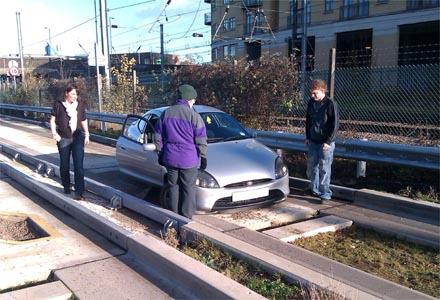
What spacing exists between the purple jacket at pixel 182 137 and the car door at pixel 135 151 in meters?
1.66

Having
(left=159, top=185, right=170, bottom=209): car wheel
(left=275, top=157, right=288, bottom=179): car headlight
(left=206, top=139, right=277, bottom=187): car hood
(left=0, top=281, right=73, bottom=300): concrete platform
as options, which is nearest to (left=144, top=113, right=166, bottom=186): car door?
(left=159, top=185, right=170, bottom=209): car wheel

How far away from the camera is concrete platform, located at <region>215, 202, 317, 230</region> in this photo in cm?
605

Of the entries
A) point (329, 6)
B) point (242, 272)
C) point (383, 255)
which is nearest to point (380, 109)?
point (383, 255)

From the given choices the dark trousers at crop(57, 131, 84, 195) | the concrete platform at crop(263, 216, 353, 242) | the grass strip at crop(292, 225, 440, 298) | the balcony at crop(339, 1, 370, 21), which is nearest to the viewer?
the grass strip at crop(292, 225, 440, 298)

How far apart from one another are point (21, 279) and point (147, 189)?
382cm

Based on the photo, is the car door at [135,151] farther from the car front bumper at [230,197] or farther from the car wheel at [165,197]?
the car front bumper at [230,197]

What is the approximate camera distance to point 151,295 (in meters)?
4.08

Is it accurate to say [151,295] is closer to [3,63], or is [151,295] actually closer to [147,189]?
[147,189]

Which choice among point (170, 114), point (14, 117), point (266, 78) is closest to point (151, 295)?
point (170, 114)

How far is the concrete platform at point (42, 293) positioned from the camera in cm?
399

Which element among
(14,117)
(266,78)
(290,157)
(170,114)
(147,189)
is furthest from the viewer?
(14,117)

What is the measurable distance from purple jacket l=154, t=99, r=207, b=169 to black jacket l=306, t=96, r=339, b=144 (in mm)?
1902

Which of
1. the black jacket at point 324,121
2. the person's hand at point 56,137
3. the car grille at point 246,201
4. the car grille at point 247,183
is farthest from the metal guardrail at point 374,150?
the person's hand at point 56,137

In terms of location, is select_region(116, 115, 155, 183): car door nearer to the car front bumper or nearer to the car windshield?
the car windshield
